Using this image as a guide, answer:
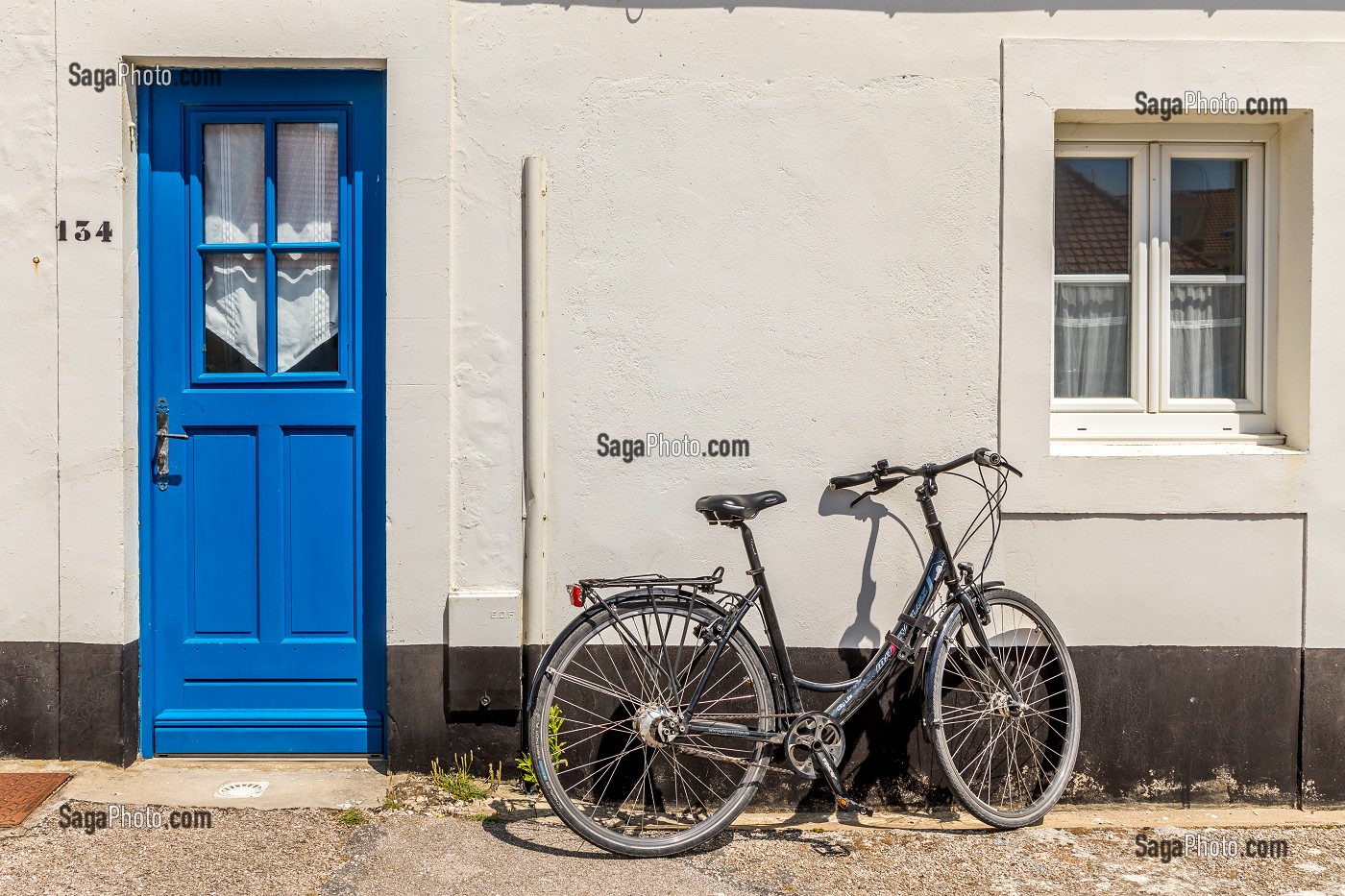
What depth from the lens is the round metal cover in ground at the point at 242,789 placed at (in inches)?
165

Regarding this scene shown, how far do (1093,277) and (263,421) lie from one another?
141 inches

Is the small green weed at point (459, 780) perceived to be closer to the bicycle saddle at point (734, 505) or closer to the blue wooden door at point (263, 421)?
the blue wooden door at point (263, 421)

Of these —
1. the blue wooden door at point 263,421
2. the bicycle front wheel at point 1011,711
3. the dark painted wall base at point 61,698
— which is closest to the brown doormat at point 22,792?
the dark painted wall base at point 61,698

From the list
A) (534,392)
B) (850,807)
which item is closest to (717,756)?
(850,807)

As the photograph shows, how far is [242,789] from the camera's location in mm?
4238

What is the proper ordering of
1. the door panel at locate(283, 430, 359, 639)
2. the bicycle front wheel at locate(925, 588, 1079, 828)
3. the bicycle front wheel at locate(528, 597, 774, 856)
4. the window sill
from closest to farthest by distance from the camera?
1. the bicycle front wheel at locate(528, 597, 774, 856)
2. the bicycle front wheel at locate(925, 588, 1079, 828)
3. the window sill
4. the door panel at locate(283, 430, 359, 639)

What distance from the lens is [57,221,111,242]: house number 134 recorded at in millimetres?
4277

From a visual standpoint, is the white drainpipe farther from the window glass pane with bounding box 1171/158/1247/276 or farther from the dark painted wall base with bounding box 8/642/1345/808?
the window glass pane with bounding box 1171/158/1247/276

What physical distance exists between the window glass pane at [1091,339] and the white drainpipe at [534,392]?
2.22m

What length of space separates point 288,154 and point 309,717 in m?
2.38

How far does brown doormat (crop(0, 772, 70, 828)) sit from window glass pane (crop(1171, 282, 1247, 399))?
16.0 ft

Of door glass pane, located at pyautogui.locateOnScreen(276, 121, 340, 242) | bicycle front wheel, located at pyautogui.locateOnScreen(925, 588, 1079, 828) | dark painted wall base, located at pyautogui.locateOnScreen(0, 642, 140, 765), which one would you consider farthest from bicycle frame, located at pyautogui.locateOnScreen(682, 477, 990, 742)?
dark painted wall base, located at pyautogui.locateOnScreen(0, 642, 140, 765)

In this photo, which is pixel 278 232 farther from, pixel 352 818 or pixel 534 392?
pixel 352 818

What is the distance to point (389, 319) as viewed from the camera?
4.26 metres
